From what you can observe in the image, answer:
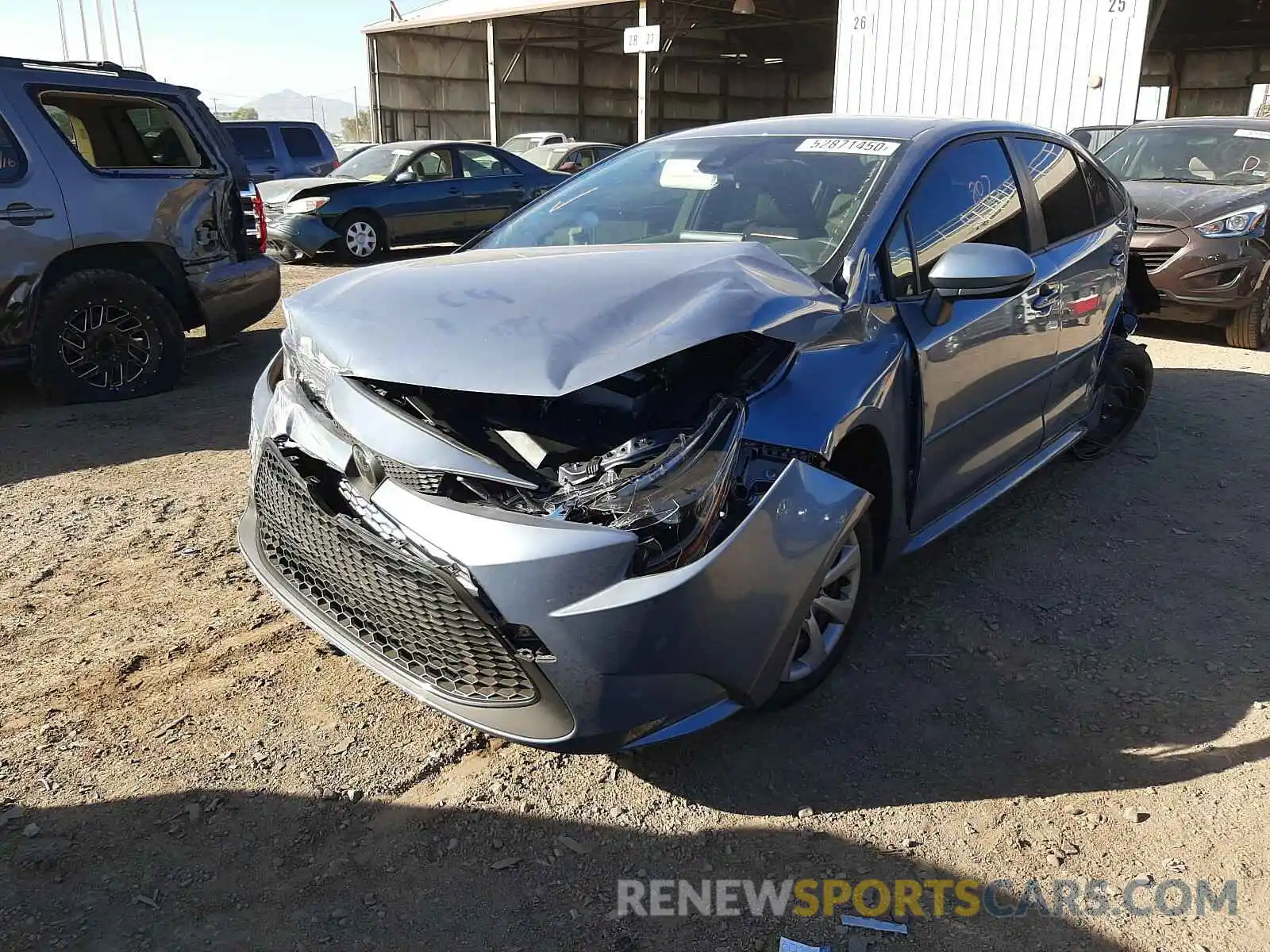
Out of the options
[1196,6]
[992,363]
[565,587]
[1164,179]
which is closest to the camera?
[565,587]

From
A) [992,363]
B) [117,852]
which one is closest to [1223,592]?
[992,363]

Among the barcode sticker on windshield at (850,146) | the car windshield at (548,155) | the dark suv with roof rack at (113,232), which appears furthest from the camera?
the car windshield at (548,155)

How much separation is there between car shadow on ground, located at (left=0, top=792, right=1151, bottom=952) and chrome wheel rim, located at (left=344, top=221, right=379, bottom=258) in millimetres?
10041

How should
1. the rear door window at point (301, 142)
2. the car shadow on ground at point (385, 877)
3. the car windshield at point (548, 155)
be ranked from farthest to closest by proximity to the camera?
the car windshield at point (548, 155) → the rear door window at point (301, 142) → the car shadow on ground at point (385, 877)

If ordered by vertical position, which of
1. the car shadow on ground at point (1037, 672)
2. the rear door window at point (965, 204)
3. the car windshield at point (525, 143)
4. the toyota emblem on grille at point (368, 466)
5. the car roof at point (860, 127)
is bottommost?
the car shadow on ground at point (1037, 672)

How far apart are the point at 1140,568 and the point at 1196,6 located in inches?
1027

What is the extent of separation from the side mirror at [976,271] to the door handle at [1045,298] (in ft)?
2.14

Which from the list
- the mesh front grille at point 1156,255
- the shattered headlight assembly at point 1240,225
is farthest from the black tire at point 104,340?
the shattered headlight assembly at point 1240,225

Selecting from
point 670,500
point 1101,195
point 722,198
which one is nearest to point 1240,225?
point 1101,195

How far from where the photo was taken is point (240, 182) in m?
6.38

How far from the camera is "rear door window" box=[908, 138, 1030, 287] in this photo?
326 cm

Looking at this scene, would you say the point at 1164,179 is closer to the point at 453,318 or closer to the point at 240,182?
the point at 240,182

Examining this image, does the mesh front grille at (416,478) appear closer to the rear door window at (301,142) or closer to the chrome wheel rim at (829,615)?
the chrome wheel rim at (829,615)

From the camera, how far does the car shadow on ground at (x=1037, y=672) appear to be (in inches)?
104
